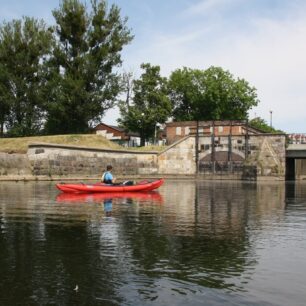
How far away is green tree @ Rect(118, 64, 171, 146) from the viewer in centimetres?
6650

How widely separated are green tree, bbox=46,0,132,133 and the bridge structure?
21.9 m

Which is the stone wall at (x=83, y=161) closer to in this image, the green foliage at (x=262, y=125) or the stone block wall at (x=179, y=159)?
the stone block wall at (x=179, y=159)

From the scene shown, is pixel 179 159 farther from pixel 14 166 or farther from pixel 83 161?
pixel 14 166

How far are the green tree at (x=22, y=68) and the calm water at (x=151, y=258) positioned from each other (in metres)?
37.3

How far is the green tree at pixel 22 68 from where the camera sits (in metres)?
52.6

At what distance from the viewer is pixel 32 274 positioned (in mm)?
8734

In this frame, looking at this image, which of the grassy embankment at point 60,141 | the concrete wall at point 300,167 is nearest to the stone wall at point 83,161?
the grassy embankment at point 60,141

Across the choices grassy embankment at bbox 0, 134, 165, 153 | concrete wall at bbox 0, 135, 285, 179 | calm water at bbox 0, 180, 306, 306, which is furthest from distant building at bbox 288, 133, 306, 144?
calm water at bbox 0, 180, 306, 306

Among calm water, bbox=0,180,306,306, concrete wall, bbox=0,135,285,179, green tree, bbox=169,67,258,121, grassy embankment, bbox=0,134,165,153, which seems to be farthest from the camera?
green tree, bbox=169,67,258,121

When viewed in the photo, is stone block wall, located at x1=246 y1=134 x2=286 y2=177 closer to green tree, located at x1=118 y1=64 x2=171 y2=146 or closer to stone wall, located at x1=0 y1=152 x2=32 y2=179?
green tree, located at x1=118 y1=64 x2=171 y2=146

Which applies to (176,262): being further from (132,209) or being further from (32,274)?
(132,209)

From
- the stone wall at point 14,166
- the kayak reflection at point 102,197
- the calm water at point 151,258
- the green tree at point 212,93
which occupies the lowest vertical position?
the calm water at point 151,258

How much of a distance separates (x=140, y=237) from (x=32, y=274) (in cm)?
442

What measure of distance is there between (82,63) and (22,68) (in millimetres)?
6737
